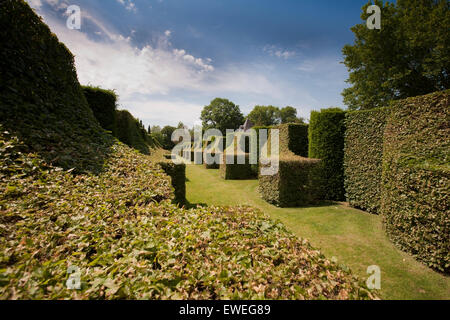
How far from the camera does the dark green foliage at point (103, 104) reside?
30.2ft

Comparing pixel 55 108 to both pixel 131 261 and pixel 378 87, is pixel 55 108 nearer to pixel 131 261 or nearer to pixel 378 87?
pixel 131 261

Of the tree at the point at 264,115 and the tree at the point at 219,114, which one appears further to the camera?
the tree at the point at 264,115

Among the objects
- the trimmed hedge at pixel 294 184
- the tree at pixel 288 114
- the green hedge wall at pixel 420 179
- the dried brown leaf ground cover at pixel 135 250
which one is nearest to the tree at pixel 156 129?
the tree at pixel 288 114

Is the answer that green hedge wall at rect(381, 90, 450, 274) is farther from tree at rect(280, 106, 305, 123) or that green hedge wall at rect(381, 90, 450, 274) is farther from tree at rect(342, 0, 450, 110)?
tree at rect(280, 106, 305, 123)

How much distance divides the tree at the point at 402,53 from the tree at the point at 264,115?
1666 inches

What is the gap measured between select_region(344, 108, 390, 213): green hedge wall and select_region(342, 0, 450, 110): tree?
13.7 metres

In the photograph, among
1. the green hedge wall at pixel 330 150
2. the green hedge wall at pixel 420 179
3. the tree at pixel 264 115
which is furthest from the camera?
the tree at pixel 264 115

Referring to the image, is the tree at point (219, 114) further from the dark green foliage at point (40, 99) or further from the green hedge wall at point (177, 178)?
the dark green foliage at point (40, 99)

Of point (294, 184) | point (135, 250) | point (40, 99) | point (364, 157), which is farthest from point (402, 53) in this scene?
point (40, 99)

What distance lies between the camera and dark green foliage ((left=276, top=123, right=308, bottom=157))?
11578 mm

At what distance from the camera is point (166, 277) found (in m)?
1.62

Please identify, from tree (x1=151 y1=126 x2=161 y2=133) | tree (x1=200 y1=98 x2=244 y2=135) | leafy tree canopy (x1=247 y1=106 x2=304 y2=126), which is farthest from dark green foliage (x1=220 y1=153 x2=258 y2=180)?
tree (x1=151 y1=126 x2=161 y2=133)

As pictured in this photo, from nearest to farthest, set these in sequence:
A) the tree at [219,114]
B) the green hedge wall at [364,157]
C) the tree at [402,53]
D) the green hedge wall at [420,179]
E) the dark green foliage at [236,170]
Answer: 1. the green hedge wall at [420,179]
2. the green hedge wall at [364,157]
3. the tree at [402,53]
4. the dark green foliage at [236,170]
5. the tree at [219,114]
